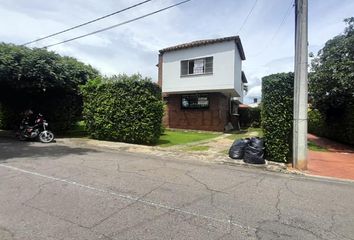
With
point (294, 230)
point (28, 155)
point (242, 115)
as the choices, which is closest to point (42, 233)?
point (294, 230)

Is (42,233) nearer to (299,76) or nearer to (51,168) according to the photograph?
(51,168)

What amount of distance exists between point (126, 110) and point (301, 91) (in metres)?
8.14

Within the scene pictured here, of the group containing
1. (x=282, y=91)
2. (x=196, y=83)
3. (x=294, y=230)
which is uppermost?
(x=196, y=83)

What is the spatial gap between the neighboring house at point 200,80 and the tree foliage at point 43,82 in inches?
274

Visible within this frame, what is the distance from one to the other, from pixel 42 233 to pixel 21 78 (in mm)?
13215

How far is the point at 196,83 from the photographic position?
73.4ft

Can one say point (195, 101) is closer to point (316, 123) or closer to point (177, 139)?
point (177, 139)

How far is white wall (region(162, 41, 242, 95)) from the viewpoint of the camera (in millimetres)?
20859

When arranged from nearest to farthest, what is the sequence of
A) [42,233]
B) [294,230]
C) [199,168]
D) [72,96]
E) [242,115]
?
[42,233]
[294,230]
[199,168]
[72,96]
[242,115]

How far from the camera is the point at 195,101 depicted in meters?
23.8

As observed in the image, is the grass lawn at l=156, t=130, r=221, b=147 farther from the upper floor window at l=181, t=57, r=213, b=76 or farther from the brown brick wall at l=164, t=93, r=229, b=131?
the upper floor window at l=181, t=57, r=213, b=76

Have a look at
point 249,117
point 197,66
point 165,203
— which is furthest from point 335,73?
point 249,117

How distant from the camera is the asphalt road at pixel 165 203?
4.36 metres

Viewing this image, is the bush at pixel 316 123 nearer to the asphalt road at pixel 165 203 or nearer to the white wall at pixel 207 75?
the white wall at pixel 207 75
